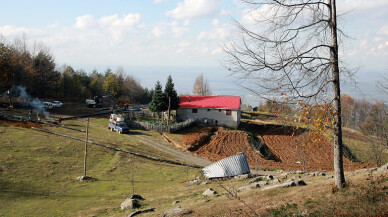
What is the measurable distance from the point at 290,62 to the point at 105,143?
97.7 feet

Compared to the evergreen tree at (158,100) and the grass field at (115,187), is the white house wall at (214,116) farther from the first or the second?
the grass field at (115,187)

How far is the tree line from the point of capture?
54.9 meters

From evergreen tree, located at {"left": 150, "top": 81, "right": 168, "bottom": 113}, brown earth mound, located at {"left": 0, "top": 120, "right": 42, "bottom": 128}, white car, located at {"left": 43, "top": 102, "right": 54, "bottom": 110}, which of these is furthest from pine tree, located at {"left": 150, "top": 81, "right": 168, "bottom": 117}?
white car, located at {"left": 43, "top": 102, "right": 54, "bottom": 110}

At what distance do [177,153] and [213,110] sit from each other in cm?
1586

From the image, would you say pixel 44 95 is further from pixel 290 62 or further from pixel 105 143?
pixel 290 62

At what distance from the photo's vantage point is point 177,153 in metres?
34.2

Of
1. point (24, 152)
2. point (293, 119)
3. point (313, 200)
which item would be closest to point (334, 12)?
point (293, 119)

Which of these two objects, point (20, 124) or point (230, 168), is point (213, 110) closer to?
point (230, 168)

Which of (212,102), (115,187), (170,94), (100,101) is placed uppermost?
(170,94)

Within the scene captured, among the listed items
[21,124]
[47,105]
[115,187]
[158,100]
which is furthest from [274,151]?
[47,105]

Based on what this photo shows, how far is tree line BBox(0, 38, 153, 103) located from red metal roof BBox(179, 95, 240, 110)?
34119mm

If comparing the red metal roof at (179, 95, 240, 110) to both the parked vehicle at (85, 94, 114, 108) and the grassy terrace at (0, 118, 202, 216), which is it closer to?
the grassy terrace at (0, 118, 202, 216)

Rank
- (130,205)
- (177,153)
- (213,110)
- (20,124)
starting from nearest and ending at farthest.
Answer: (130,205)
(177,153)
(20,124)
(213,110)

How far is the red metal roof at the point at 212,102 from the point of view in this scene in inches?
1881
